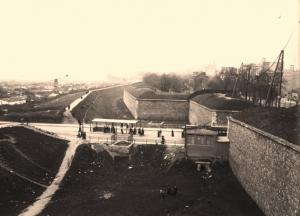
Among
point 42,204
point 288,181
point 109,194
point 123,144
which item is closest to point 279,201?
point 288,181

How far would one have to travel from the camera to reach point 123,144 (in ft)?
118

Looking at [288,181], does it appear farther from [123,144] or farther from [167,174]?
[123,144]


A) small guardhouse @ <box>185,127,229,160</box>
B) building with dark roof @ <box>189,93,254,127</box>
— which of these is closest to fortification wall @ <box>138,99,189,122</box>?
building with dark roof @ <box>189,93,254,127</box>

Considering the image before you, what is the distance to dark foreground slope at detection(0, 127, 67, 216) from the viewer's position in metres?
24.4

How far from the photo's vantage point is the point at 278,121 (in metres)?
23.5

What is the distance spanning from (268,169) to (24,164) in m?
17.4

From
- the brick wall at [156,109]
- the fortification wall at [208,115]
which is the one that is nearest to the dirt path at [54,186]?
the fortification wall at [208,115]

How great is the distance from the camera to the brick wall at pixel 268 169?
60.0ft

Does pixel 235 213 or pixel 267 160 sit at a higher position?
pixel 267 160

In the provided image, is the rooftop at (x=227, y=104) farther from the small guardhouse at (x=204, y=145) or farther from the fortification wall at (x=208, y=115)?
the small guardhouse at (x=204, y=145)

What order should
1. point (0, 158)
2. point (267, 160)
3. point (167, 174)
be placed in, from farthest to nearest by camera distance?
point (167, 174) → point (0, 158) → point (267, 160)

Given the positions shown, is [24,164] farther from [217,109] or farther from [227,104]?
[227,104]

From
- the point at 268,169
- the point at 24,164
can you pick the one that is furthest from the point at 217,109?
the point at 24,164

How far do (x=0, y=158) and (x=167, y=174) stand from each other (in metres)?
12.4
